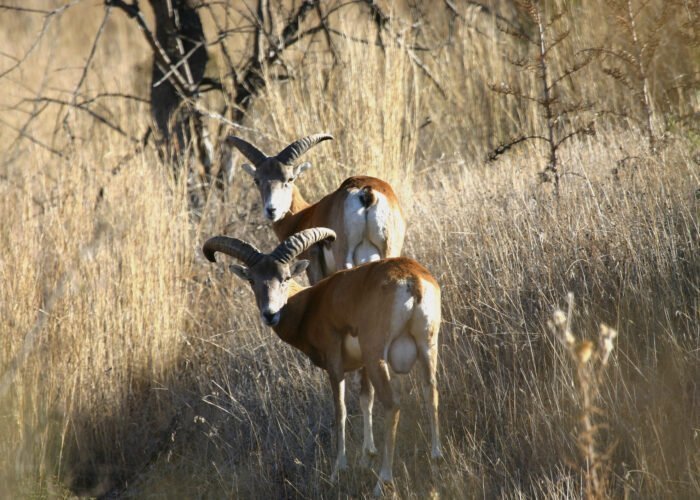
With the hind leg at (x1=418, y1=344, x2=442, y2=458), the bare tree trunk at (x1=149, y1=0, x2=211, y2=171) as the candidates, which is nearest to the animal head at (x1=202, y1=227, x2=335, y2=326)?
the hind leg at (x1=418, y1=344, x2=442, y2=458)

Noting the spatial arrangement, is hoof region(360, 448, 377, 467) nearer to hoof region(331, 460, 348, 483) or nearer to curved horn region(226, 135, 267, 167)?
hoof region(331, 460, 348, 483)

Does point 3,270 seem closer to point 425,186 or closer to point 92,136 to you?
point 92,136

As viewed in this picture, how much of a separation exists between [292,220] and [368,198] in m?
1.59

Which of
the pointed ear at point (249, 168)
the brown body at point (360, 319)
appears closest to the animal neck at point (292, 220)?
the pointed ear at point (249, 168)

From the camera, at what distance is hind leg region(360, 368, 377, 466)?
7.31m

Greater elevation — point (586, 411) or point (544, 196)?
point (544, 196)

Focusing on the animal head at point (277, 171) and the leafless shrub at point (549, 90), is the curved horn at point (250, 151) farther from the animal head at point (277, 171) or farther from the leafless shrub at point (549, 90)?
the leafless shrub at point (549, 90)

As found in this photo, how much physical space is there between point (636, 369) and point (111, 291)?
15.1 feet

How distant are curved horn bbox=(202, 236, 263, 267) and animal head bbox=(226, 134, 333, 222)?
1509mm

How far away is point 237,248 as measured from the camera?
779 centimetres

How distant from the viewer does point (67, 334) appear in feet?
28.5

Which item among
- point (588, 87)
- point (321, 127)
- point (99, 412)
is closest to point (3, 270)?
point (99, 412)

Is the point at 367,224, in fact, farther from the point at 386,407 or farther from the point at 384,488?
the point at 384,488

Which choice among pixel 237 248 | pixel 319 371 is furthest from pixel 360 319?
pixel 319 371
